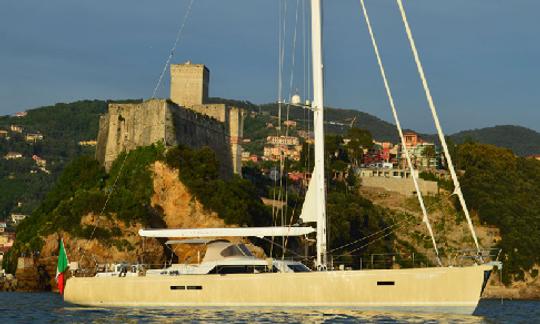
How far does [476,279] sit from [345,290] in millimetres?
4181

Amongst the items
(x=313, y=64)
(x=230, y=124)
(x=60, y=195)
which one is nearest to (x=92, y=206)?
(x=60, y=195)

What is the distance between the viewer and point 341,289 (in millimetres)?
26891

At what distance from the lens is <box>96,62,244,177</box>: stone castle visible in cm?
6600

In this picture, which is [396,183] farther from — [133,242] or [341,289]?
[341,289]

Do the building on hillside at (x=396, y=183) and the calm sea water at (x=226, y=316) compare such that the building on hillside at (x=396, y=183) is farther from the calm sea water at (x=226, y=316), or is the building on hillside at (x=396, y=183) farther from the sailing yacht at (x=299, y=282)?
the calm sea water at (x=226, y=316)

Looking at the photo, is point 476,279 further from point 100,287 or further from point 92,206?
point 92,206

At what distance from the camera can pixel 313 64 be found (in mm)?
29797

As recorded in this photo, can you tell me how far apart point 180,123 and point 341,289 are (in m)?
42.6

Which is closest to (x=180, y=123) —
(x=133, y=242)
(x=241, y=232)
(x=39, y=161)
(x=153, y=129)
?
(x=153, y=129)

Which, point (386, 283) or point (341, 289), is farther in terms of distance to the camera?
point (341, 289)

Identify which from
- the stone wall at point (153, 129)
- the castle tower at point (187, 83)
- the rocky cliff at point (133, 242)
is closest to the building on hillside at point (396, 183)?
the stone wall at point (153, 129)

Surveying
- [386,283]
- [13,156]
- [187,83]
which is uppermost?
[13,156]

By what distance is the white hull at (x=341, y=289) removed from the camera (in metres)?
26.5

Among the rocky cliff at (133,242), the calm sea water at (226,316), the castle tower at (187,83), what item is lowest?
the calm sea water at (226,316)
